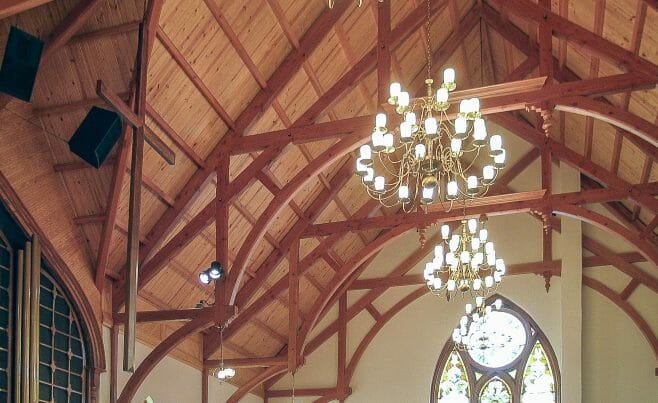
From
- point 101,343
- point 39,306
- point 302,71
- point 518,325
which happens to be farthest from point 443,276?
point 39,306

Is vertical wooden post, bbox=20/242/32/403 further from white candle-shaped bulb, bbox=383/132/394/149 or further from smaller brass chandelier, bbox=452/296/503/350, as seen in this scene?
smaller brass chandelier, bbox=452/296/503/350

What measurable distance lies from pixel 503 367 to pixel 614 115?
326 inches

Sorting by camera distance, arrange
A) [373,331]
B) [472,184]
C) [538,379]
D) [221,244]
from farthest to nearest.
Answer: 1. [373,331]
2. [538,379]
3. [221,244]
4. [472,184]

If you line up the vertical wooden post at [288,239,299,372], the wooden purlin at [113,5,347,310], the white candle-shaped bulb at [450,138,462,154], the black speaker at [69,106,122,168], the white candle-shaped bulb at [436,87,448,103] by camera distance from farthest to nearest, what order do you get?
the vertical wooden post at [288,239,299,372]
the wooden purlin at [113,5,347,310]
the black speaker at [69,106,122,168]
the white candle-shaped bulb at [450,138,462,154]
the white candle-shaped bulb at [436,87,448,103]

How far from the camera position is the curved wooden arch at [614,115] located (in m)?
11.1

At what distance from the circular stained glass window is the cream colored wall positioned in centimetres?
506

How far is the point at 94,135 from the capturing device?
418 inches

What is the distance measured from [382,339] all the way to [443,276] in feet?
7.29

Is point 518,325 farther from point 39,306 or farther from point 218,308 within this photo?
point 39,306

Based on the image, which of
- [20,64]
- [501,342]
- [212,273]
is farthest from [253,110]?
[501,342]

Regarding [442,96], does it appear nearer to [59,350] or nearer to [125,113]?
[125,113]

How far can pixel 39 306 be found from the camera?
11156 millimetres

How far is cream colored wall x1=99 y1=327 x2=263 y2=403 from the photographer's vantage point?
47.1 ft

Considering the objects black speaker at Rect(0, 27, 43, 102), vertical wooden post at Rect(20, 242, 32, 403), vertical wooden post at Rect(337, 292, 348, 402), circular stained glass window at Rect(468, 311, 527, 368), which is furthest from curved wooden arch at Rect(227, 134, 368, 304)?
circular stained glass window at Rect(468, 311, 527, 368)
